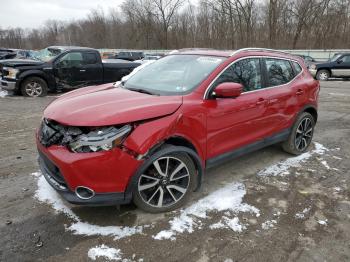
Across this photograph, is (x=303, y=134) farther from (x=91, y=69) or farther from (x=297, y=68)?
(x=91, y=69)

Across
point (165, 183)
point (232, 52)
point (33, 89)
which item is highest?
point (232, 52)

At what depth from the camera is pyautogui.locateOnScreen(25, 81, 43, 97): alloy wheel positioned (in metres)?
11.2

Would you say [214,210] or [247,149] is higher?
[247,149]

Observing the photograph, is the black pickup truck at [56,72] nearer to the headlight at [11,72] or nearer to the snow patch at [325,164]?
the headlight at [11,72]

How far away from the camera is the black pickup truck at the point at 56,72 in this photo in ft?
36.4

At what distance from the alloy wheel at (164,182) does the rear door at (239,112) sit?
0.47 m

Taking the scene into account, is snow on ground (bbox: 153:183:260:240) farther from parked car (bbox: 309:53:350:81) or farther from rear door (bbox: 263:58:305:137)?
parked car (bbox: 309:53:350:81)

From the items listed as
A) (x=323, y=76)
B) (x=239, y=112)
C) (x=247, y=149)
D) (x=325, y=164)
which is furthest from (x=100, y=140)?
(x=323, y=76)

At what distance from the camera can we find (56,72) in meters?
11.4

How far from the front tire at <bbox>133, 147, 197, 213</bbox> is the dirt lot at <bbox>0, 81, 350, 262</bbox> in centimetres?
14

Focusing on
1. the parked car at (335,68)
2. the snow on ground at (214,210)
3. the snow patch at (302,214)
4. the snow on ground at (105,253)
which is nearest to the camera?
the snow on ground at (105,253)

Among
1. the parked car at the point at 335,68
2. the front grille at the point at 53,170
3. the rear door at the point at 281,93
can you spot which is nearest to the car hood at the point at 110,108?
the front grille at the point at 53,170

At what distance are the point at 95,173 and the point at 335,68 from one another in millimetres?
19251

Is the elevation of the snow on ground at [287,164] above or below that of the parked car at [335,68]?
below
